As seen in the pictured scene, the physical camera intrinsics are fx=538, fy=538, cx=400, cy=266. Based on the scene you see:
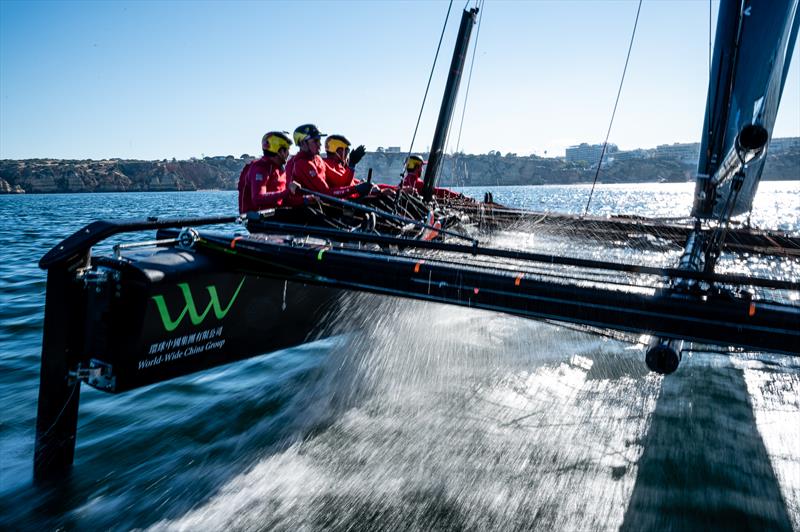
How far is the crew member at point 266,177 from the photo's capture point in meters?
4.65

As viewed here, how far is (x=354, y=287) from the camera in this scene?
2670mm

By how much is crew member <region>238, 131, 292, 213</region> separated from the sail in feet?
10.7

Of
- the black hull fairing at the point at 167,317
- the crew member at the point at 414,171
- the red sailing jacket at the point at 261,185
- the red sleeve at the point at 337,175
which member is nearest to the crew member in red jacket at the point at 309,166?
the red sailing jacket at the point at 261,185

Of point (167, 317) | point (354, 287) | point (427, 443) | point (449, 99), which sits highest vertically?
point (449, 99)

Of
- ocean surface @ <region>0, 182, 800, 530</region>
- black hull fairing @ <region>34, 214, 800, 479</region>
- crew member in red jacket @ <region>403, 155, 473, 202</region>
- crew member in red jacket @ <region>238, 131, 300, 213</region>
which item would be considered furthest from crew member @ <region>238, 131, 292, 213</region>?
crew member in red jacket @ <region>403, 155, 473, 202</region>

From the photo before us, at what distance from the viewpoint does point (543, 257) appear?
2545 millimetres

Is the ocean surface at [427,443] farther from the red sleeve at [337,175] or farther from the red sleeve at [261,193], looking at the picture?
the red sleeve at [337,175]

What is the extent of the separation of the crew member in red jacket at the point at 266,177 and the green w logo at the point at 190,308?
1.59 metres

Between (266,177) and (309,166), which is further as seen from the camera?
(309,166)

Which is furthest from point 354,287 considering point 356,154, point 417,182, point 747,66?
point 417,182

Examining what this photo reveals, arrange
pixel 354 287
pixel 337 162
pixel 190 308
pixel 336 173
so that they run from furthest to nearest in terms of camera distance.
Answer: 1. pixel 337 162
2. pixel 336 173
3. pixel 190 308
4. pixel 354 287

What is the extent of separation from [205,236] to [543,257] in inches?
72.0

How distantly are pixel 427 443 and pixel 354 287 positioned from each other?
3.35 feet

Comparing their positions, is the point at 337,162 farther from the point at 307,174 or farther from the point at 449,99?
the point at 449,99
